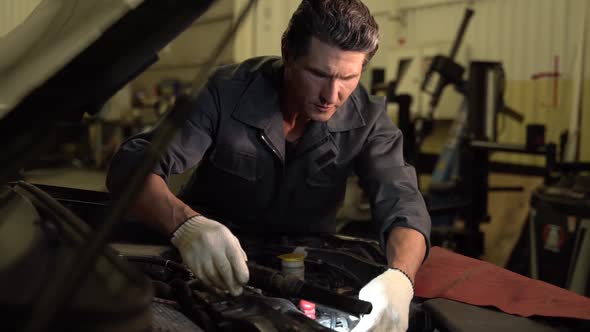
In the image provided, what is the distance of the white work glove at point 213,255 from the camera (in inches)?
39.8

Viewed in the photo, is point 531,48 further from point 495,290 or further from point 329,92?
point 495,290

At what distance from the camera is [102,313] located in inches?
19.3

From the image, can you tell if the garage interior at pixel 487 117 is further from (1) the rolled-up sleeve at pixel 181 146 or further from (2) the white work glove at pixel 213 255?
(2) the white work glove at pixel 213 255

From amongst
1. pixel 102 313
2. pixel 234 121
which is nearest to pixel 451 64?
pixel 234 121

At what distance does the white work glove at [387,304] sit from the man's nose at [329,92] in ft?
1.54

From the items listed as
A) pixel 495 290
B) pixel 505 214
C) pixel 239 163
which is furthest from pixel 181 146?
pixel 505 214

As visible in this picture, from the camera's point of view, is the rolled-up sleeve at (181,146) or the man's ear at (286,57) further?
the man's ear at (286,57)

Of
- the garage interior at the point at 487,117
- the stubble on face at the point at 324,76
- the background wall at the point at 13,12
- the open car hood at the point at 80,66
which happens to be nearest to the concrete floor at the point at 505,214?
the garage interior at the point at 487,117

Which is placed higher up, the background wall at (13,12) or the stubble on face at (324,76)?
the background wall at (13,12)

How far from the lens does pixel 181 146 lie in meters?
1.42

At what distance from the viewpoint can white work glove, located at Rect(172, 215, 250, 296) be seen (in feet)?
3.32

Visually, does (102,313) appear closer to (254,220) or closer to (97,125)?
(254,220)

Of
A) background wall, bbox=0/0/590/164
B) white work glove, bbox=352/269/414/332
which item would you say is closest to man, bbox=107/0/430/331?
white work glove, bbox=352/269/414/332

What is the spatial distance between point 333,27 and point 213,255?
631 mm
